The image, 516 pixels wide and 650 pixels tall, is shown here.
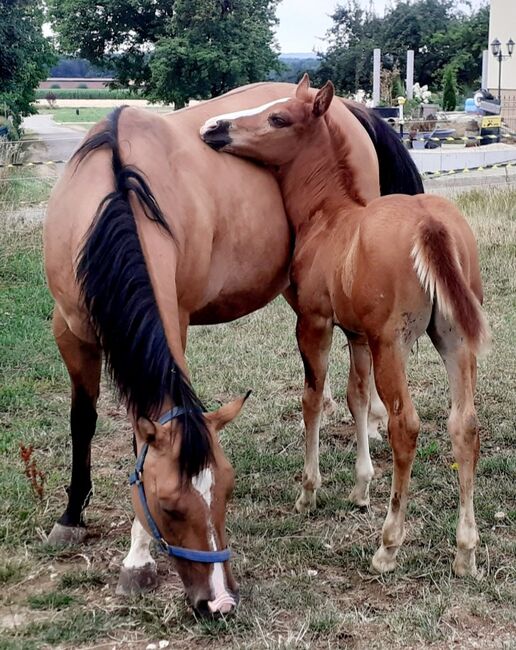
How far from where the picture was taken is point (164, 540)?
2525 mm

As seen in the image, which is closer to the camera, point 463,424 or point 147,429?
point 147,429

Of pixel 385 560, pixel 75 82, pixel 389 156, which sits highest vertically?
pixel 75 82

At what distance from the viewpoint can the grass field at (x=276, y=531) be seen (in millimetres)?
2814

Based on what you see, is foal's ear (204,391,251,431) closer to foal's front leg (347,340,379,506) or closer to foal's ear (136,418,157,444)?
foal's ear (136,418,157,444)

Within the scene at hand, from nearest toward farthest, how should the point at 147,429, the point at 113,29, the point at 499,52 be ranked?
the point at 147,429
the point at 499,52
the point at 113,29

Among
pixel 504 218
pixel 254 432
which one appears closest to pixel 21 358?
pixel 254 432

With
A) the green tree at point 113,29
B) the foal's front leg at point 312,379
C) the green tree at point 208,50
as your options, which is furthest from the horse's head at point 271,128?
the green tree at point 113,29

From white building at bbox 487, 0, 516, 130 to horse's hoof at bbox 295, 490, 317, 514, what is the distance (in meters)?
30.0

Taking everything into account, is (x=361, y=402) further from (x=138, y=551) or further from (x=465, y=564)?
(x=138, y=551)

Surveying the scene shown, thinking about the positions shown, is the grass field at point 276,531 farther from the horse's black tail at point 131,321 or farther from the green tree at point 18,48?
the green tree at point 18,48

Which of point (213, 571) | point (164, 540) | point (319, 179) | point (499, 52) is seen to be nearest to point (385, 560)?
point (213, 571)

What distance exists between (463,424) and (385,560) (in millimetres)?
650

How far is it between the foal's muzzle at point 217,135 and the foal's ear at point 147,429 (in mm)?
1831

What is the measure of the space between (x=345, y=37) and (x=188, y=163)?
47.7m
